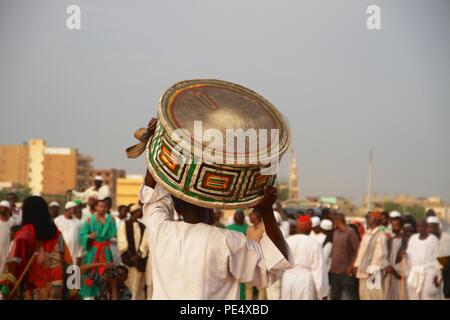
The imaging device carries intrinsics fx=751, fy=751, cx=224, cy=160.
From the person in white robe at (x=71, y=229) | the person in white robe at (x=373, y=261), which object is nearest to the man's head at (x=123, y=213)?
the person in white robe at (x=71, y=229)

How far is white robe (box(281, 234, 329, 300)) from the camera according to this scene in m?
9.28

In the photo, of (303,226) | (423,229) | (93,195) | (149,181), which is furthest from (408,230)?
(149,181)

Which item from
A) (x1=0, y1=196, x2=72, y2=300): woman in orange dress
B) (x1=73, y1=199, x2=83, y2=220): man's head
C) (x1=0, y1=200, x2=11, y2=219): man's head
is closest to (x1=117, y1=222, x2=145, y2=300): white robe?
(x1=73, y1=199, x2=83, y2=220): man's head

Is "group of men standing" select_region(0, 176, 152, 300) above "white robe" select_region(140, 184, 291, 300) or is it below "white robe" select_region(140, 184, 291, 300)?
below

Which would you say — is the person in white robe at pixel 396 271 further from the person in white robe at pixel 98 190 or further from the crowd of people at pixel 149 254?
the person in white robe at pixel 98 190

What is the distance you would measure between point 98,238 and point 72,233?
64 centimetres

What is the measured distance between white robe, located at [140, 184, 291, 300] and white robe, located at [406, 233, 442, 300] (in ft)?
25.6

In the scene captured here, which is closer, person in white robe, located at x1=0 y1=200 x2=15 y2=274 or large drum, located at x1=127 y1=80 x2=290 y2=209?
→ large drum, located at x1=127 y1=80 x2=290 y2=209

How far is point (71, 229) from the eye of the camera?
38.0ft

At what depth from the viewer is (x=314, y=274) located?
30.7 feet

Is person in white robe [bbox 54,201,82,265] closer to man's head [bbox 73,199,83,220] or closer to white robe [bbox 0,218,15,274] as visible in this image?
man's head [bbox 73,199,83,220]

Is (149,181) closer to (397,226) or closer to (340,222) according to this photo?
(340,222)
